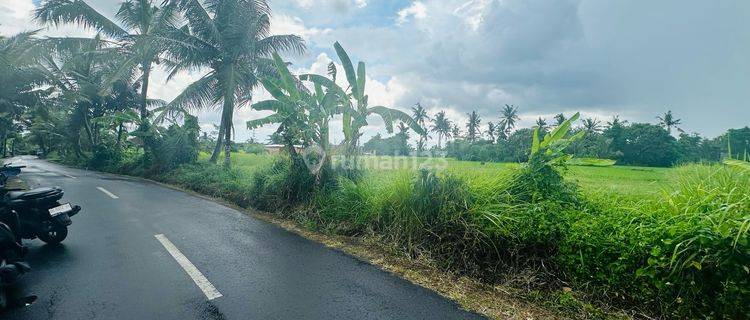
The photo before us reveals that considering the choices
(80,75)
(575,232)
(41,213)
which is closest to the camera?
(575,232)

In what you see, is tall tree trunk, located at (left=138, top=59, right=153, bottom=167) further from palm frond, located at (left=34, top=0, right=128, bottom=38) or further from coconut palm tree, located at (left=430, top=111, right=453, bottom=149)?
coconut palm tree, located at (left=430, top=111, right=453, bottom=149)

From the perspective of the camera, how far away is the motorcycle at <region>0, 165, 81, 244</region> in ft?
14.5

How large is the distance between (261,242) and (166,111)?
11.1 meters

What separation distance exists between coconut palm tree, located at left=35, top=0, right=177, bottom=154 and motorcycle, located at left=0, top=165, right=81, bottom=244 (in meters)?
9.78

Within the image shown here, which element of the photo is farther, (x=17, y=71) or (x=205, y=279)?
(x=17, y=71)

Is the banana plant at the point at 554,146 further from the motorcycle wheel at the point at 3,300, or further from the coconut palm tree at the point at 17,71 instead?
the coconut palm tree at the point at 17,71

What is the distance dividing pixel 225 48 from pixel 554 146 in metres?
12.9

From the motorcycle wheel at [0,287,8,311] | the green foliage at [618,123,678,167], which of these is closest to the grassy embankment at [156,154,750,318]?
the motorcycle wheel at [0,287,8,311]

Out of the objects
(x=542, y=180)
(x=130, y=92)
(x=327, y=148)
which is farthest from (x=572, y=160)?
(x=130, y=92)

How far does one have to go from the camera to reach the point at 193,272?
3904mm

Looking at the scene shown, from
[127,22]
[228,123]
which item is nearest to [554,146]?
[228,123]

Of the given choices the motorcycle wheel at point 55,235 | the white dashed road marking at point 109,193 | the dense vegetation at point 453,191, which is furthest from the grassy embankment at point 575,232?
the white dashed road marking at point 109,193

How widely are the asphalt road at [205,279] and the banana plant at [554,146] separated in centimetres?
290

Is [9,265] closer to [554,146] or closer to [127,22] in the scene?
[554,146]
